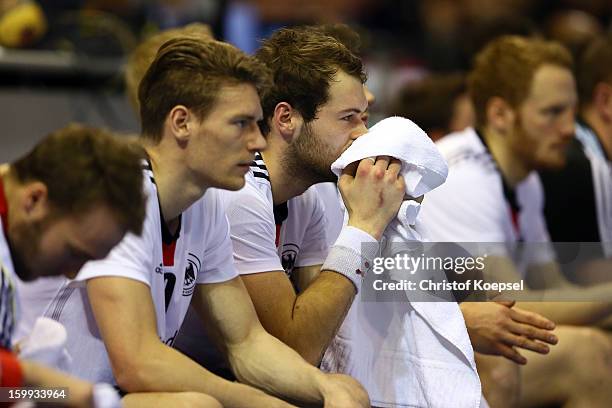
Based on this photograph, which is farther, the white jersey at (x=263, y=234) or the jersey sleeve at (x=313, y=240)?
the jersey sleeve at (x=313, y=240)

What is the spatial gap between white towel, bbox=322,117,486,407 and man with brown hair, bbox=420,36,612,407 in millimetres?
630

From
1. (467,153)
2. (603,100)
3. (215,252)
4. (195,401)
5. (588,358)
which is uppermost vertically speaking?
(603,100)

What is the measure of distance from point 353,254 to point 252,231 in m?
0.34

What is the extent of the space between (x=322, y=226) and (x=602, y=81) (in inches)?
97.1

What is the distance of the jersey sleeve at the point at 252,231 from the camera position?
331 centimetres

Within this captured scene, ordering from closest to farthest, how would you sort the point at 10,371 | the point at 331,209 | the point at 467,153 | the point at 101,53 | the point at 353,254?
1. the point at 10,371
2. the point at 353,254
3. the point at 331,209
4. the point at 467,153
5. the point at 101,53

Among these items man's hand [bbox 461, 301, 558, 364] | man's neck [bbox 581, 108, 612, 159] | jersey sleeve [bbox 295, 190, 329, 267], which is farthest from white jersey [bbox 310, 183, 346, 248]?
man's neck [bbox 581, 108, 612, 159]

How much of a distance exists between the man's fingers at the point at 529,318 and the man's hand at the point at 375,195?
0.56m

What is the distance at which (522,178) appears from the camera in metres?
4.92

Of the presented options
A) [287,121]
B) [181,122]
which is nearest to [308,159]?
[287,121]

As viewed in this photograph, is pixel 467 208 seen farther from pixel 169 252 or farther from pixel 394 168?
pixel 169 252

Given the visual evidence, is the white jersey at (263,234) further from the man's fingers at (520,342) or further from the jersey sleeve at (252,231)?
the man's fingers at (520,342)

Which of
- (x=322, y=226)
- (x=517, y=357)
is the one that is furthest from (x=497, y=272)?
(x=322, y=226)

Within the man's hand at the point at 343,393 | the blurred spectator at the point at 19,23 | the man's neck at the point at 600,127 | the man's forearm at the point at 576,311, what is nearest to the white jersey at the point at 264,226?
the man's hand at the point at 343,393
